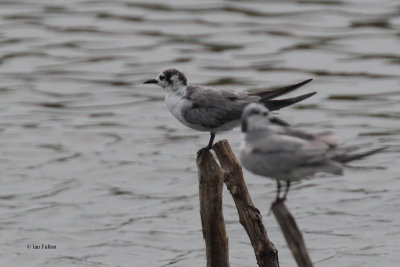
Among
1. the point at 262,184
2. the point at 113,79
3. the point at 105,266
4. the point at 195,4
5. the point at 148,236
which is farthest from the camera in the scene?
the point at 195,4

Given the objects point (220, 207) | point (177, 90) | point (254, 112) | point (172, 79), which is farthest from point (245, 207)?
point (254, 112)

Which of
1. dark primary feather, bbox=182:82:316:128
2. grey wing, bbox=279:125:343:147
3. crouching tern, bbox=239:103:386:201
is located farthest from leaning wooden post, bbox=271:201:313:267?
dark primary feather, bbox=182:82:316:128

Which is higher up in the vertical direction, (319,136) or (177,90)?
(319,136)

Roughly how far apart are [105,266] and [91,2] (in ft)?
53.7

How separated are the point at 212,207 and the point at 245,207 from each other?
0.41 meters

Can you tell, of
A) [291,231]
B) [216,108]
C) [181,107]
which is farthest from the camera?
[181,107]

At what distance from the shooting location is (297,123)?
2339 centimetres

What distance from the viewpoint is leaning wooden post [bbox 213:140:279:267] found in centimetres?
1180

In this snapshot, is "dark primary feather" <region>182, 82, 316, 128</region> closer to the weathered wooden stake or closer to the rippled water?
the weathered wooden stake

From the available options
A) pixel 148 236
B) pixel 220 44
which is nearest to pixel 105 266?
pixel 148 236

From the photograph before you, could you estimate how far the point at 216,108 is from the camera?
36.8ft

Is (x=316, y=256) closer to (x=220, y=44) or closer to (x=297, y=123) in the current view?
(x=297, y=123)

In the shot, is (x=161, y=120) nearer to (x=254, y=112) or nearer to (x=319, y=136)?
(x=254, y=112)

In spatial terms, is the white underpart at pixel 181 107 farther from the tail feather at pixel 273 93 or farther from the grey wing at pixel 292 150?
the grey wing at pixel 292 150
